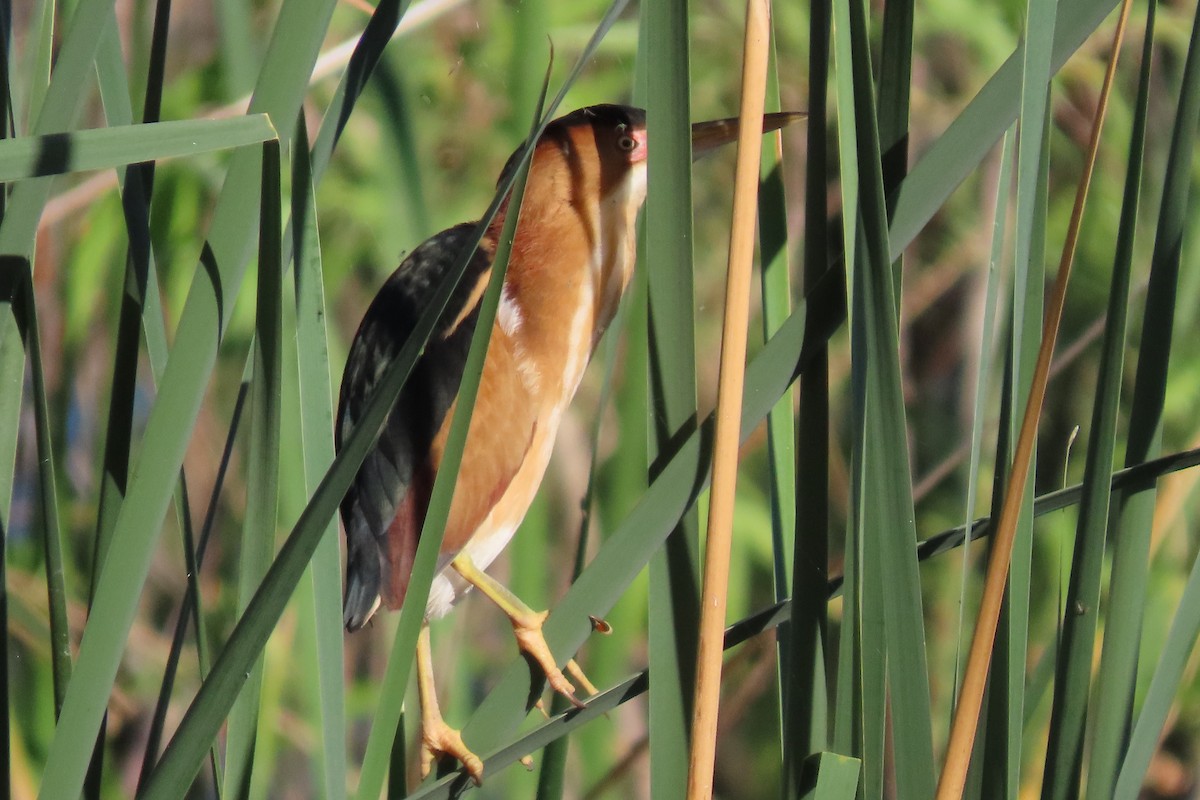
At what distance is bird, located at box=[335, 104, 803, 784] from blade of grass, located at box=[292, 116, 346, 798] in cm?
29

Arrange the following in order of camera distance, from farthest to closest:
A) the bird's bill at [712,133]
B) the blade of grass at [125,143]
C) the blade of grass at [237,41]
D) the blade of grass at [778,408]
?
the bird's bill at [712,133], the blade of grass at [237,41], the blade of grass at [778,408], the blade of grass at [125,143]

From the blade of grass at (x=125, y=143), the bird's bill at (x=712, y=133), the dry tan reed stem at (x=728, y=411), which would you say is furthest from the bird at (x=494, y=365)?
the blade of grass at (x=125, y=143)

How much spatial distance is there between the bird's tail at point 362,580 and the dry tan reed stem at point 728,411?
453 millimetres

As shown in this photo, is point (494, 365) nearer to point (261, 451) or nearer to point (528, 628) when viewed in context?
point (528, 628)

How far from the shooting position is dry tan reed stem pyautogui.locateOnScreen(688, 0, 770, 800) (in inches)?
21.1

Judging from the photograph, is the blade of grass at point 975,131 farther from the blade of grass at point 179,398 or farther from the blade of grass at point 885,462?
the blade of grass at point 179,398

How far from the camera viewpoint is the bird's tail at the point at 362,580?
3.10 ft

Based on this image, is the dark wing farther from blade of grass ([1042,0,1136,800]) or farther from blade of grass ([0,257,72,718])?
blade of grass ([1042,0,1136,800])

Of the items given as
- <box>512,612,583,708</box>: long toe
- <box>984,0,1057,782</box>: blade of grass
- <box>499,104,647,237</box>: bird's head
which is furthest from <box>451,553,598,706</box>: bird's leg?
<box>499,104,647,237</box>: bird's head

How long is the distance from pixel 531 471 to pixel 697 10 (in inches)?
37.7

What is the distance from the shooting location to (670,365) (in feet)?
1.89

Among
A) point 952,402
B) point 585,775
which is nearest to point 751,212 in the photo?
point 585,775

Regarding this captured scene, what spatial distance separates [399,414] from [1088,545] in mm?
610

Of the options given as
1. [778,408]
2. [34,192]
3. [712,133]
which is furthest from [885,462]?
[712,133]
